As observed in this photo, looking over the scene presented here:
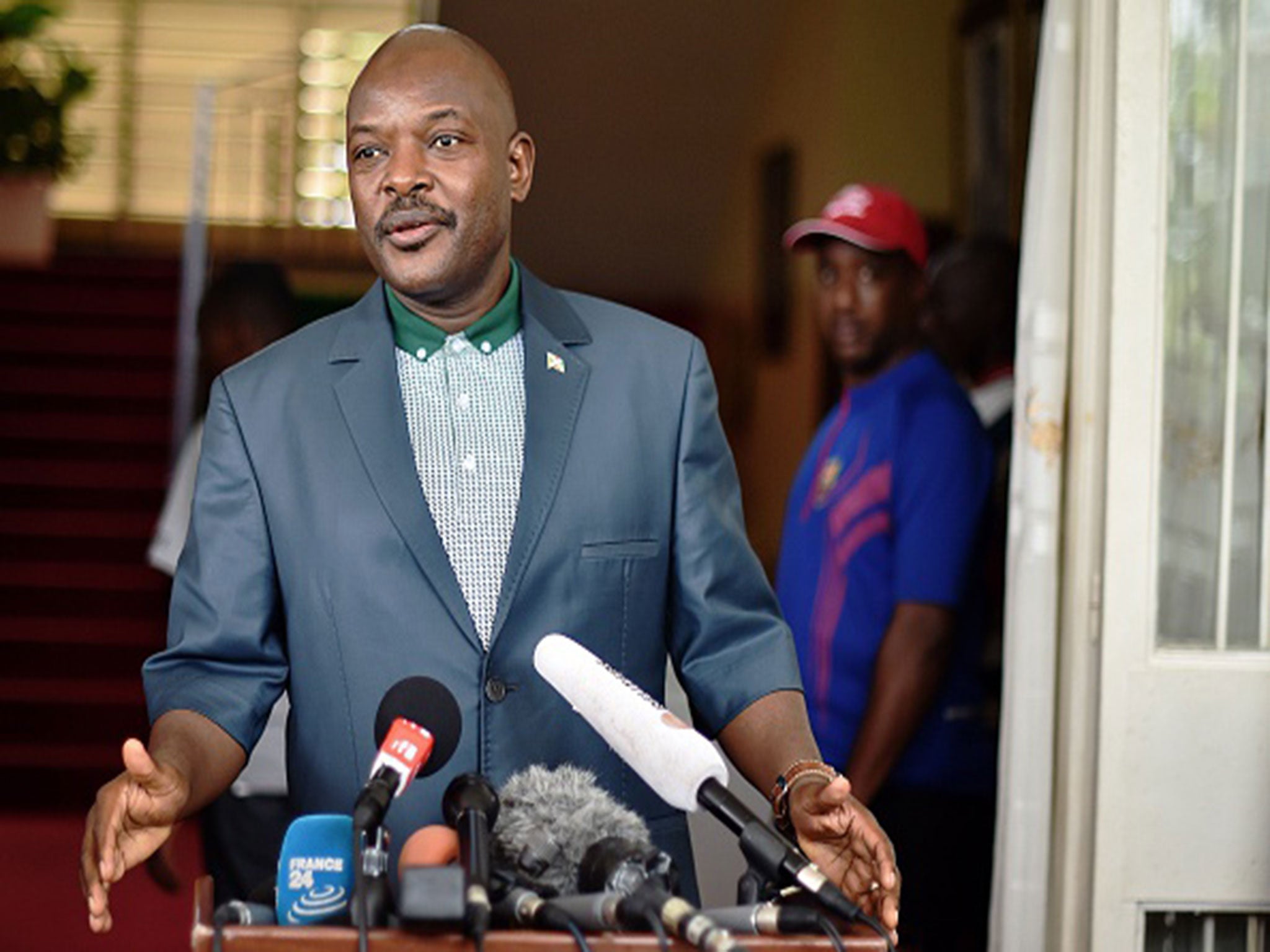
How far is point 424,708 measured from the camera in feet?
5.58

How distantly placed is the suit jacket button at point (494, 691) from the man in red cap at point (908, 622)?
5.17 ft

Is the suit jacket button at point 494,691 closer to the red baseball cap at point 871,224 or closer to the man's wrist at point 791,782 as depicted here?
the man's wrist at point 791,782

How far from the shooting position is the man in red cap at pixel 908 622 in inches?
140

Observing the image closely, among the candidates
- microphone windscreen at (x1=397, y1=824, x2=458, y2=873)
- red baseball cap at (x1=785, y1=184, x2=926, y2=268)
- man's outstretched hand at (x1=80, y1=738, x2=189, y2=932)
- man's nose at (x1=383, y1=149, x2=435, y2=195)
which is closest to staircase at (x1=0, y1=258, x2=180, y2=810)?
red baseball cap at (x1=785, y1=184, x2=926, y2=268)

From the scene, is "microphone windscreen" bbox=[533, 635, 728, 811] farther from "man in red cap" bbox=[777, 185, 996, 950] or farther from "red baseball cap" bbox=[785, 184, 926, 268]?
"red baseball cap" bbox=[785, 184, 926, 268]

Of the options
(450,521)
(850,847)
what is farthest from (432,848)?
(450,521)

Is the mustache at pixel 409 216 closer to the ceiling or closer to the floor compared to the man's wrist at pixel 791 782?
closer to the ceiling

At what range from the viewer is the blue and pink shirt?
359 cm

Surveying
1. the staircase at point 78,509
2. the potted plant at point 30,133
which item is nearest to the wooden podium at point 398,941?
the staircase at point 78,509

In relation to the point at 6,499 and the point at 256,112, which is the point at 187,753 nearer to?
the point at 6,499

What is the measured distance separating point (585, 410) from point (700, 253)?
23.8 feet

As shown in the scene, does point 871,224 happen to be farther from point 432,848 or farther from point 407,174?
point 432,848

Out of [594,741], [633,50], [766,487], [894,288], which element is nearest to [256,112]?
[633,50]

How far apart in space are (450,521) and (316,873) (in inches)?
25.5
